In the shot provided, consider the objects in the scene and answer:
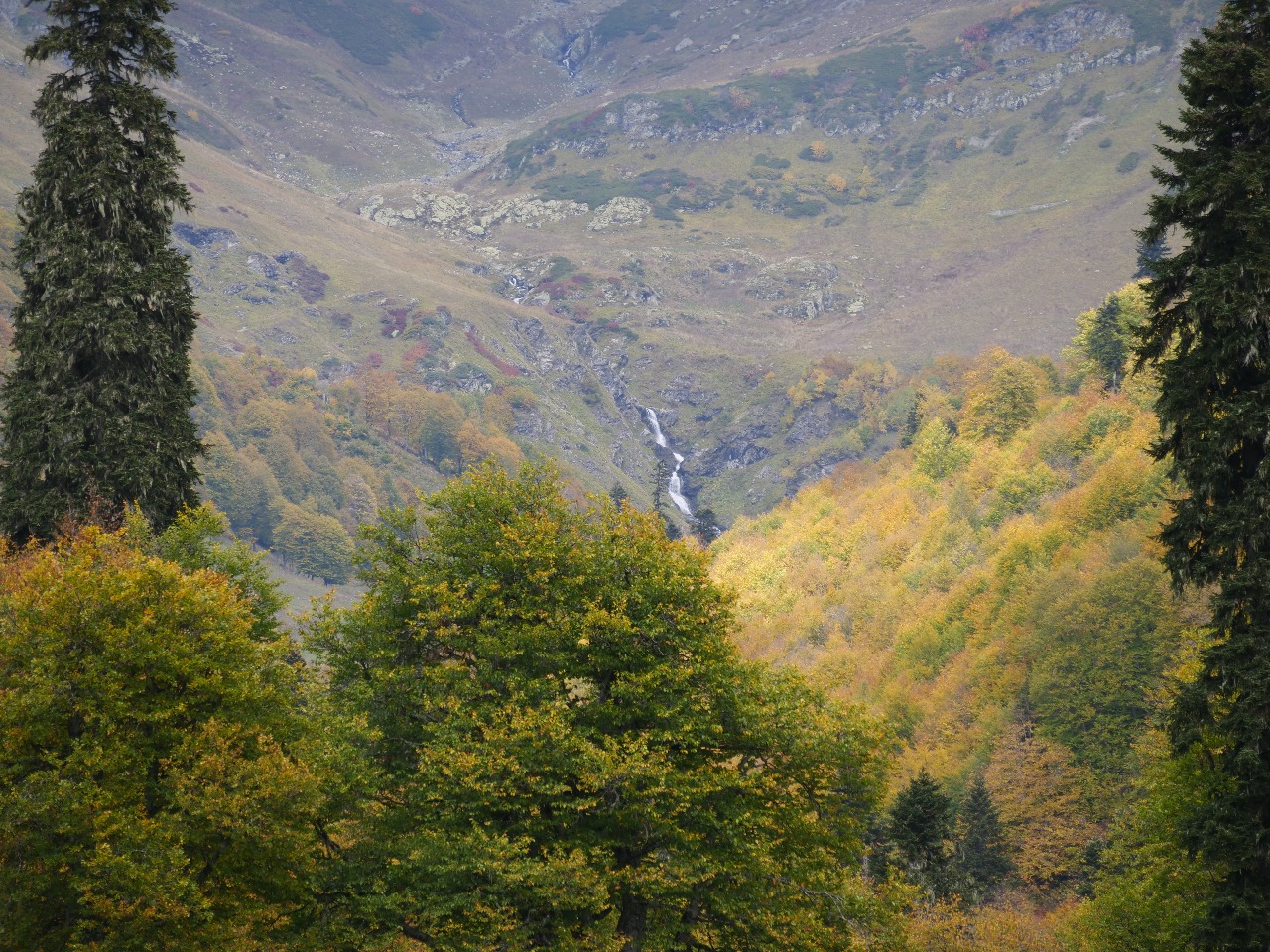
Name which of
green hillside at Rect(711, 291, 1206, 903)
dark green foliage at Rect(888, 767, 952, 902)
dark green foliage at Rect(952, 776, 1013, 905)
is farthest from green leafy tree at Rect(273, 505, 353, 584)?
dark green foliage at Rect(888, 767, 952, 902)

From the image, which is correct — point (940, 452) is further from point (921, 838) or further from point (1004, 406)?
point (921, 838)

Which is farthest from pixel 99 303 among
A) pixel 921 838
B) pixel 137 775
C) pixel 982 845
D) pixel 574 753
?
pixel 982 845

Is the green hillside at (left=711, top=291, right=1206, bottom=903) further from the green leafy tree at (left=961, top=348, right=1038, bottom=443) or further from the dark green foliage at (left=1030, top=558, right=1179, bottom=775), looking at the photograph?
the green leafy tree at (left=961, top=348, right=1038, bottom=443)

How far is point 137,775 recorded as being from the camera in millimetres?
22891

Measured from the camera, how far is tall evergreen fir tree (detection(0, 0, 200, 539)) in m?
32.9

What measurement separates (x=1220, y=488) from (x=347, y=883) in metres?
22.5

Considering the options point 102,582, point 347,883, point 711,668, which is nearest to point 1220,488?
point 711,668

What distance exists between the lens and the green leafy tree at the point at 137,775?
20891mm

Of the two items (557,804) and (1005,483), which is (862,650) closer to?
(1005,483)

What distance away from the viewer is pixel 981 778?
70.1 m

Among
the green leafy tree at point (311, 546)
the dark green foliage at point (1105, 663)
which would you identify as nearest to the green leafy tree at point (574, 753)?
the dark green foliage at point (1105, 663)

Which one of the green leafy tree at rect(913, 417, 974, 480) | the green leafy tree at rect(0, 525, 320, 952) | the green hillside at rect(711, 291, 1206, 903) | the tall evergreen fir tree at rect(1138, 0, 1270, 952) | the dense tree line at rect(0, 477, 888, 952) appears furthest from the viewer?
the green leafy tree at rect(913, 417, 974, 480)

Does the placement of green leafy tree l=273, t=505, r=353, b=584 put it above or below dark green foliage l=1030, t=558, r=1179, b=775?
above

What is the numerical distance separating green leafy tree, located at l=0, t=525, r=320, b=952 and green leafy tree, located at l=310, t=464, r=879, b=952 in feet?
8.85
